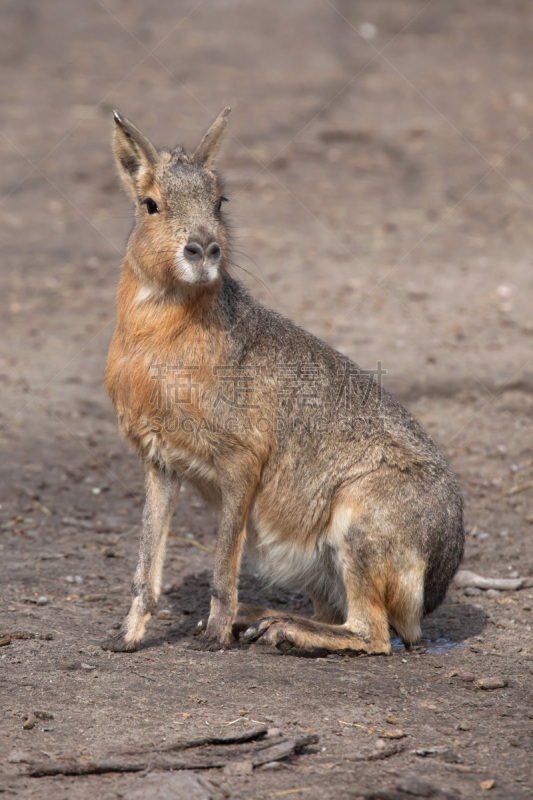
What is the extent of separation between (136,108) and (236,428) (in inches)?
436

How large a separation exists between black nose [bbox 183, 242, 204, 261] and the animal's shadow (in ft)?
6.77

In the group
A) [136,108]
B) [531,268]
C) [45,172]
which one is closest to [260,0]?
[136,108]

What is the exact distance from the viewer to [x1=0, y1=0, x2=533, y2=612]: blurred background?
811cm

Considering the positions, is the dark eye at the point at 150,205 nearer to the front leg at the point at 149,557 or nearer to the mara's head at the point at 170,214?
the mara's head at the point at 170,214

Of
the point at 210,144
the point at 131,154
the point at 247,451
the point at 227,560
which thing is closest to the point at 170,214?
the point at 131,154

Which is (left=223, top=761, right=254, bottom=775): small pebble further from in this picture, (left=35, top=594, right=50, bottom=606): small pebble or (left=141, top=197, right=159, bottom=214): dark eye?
(left=141, top=197, right=159, bottom=214): dark eye

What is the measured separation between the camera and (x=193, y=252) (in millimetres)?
4488

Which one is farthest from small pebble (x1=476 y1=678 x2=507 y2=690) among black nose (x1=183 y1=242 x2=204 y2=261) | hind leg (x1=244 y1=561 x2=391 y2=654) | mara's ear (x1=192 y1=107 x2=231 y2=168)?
mara's ear (x1=192 y1=107 x2=231 y2=168)

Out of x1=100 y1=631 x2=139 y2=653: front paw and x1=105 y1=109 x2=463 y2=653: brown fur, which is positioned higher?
x1=105 y1=109 x2=463 y2=653: brown fur

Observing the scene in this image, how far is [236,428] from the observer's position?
4.79 m

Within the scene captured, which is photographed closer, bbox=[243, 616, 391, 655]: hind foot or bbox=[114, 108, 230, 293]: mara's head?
bbox=[114, 108, 230, 293]: mara's head

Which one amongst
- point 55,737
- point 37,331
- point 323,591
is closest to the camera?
point 55,737

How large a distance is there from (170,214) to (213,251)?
35cm

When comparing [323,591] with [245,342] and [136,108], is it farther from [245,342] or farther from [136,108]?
[136,108]
